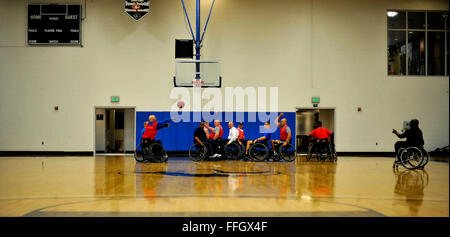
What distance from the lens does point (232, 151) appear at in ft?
33.3

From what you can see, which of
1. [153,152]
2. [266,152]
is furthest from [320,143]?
[153,152]

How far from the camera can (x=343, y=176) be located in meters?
6.62

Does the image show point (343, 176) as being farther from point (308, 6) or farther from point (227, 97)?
point (308, 6)

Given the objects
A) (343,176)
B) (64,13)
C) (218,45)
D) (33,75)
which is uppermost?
(64,13)

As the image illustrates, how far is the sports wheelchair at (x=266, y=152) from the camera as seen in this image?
9.59m

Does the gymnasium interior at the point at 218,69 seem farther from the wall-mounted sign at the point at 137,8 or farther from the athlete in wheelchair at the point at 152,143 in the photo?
the athlete in wheelchair at the point at 152,143

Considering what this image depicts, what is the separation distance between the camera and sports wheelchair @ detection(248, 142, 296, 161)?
959 cm

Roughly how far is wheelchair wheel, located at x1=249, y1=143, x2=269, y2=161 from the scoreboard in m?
5.95

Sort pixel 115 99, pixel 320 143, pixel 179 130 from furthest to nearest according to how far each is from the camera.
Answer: pixel 179 130 < pixel 115 99 < pixel 320 143

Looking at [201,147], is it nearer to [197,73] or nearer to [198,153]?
[198,153]

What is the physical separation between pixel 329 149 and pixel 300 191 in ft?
17.0

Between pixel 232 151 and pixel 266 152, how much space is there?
3.24 feet

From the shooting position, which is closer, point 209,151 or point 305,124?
point 209,151

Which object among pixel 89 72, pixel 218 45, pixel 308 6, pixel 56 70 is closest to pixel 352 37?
pixel 308 6
